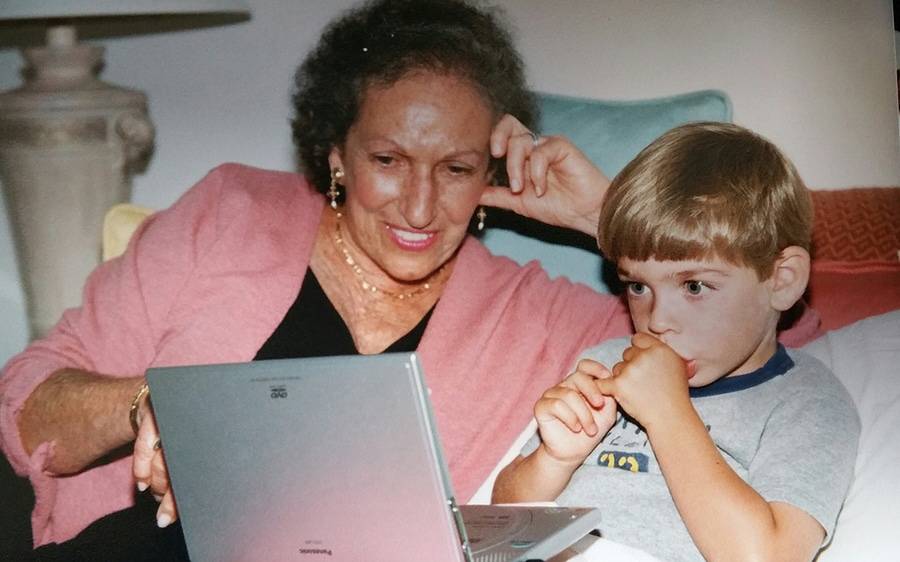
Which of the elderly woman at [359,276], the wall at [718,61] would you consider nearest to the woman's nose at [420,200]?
the elderly woman at [359,276]

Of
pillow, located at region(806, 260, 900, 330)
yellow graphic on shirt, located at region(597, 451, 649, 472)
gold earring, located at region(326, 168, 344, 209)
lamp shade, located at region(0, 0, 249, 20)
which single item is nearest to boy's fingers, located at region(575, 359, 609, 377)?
yellow graphic on shirt, located at region(597, 451, 649, 472)

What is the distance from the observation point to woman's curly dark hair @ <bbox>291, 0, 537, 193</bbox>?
1.39m

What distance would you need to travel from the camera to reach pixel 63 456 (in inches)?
58.8

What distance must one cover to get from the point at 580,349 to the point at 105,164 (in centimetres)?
83

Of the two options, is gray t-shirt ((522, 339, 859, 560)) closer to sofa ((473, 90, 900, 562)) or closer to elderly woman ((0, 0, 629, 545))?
sofa ((473, 90, 900, 562))

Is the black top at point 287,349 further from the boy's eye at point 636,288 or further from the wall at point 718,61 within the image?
the boy's eye at point 636,288

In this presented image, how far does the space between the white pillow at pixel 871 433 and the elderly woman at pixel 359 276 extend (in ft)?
0.92

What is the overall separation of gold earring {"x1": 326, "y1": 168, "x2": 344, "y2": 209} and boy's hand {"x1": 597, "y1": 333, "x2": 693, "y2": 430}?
1.74 feet

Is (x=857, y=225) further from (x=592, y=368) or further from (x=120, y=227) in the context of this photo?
(x=120, y=227)

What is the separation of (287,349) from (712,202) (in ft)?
2.09

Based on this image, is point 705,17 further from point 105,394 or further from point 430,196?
point 105,394

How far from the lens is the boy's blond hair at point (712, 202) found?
1.15 m

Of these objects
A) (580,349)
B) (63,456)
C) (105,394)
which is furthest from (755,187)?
(63,456)

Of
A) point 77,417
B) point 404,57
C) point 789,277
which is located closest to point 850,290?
point 789,277
